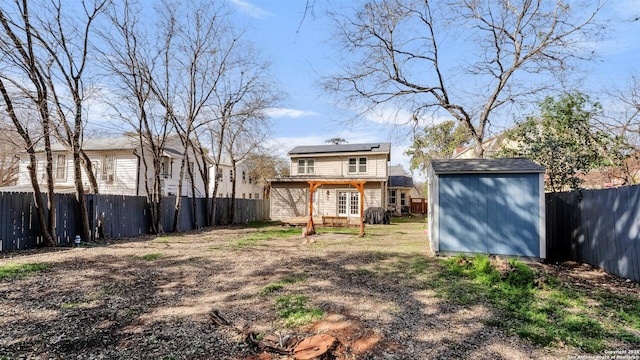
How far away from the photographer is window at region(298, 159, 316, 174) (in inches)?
917

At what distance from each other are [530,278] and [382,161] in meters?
16.5

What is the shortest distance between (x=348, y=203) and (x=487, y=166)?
13247 millimetres

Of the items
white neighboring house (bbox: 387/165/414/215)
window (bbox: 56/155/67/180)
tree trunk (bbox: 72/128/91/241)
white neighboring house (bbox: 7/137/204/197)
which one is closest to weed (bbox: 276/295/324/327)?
tree trunk (bbox: 72/128/91/241)

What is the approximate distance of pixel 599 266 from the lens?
676cm

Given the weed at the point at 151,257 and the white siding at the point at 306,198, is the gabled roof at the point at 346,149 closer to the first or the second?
the white siding at the point at 306,198

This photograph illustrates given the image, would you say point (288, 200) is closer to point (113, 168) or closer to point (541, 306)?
point (113, 168)

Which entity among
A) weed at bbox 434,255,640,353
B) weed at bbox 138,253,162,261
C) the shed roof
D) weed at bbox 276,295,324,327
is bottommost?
weed at bbox 138,253,162,261

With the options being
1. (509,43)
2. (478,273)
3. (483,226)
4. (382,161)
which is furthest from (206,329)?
(382,161)

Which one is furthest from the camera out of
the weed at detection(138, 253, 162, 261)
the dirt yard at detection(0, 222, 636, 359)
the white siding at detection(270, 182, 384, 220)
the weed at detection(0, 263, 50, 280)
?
the white siding at detection(270, 182, 384, 220)

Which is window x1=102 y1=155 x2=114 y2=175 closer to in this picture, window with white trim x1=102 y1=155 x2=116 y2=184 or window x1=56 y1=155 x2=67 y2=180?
window with white trim x1=102 y1=155 x2=116 y2=184

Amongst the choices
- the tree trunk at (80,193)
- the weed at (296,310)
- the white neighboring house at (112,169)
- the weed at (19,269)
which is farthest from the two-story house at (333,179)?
the weed at (296,310)

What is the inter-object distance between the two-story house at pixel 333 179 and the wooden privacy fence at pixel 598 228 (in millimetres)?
11694

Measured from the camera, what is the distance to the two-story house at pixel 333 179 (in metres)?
20.8

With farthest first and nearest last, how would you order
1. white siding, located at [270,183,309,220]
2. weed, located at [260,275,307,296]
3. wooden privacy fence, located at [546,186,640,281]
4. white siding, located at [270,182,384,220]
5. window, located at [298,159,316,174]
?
window, located at [298,159,316,174] → white siding, located at [270,183,309,220] → white siding, located at [270,182,384,220] → wooden privacy fence, located at [546,186,640,281] → weed, located at [260,275,307,296]
